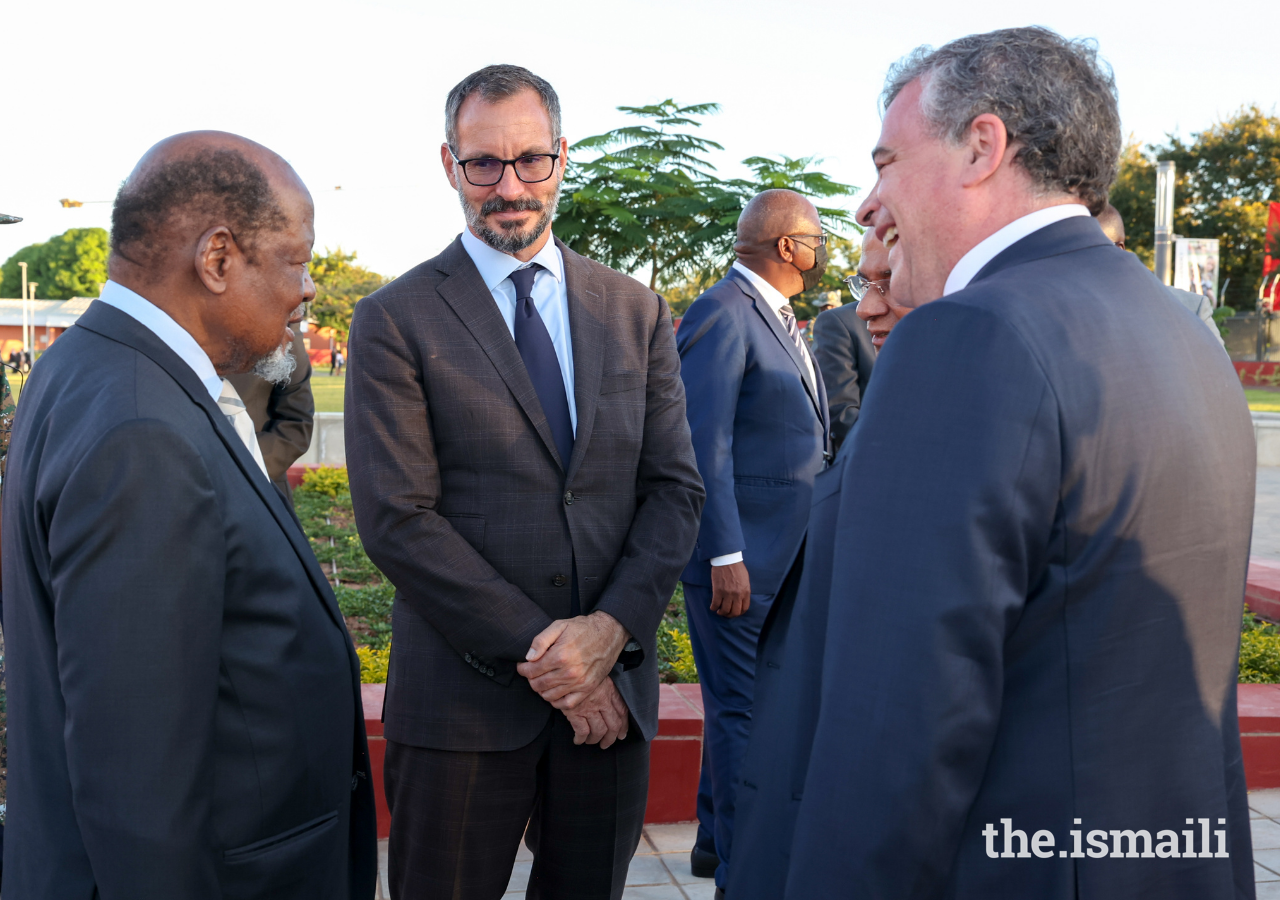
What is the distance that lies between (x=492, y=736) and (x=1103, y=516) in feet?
4.84

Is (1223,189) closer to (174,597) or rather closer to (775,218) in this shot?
(775,218)

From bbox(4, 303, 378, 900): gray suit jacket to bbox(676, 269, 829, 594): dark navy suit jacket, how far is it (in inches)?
75.5

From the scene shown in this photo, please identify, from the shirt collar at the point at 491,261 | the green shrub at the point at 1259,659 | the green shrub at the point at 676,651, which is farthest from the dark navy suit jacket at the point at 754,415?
the green shrub at the point at 1259,659


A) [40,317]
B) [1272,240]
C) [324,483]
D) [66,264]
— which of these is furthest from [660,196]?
[66,264]

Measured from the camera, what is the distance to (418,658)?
2.32 meters

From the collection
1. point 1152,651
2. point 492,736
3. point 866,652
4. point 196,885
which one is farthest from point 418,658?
point 1152,651

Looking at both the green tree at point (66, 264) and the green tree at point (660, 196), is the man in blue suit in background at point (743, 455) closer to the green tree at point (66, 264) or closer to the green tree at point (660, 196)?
the green tree at point (660, 196)

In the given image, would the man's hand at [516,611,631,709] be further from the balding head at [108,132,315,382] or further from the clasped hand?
the balding head at [108,132,315,382]

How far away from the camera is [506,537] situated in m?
2.29

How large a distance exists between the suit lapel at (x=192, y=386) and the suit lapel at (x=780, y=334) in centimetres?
223

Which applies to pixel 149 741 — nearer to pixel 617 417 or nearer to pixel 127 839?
pixel 127 839

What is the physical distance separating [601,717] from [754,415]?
1517 millimetres

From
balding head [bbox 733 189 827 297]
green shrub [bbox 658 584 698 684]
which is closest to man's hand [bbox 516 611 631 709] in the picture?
green shrub [bbox 658 584 698 684]

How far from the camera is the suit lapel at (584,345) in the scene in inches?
92.7
